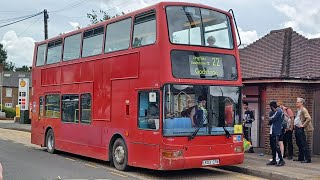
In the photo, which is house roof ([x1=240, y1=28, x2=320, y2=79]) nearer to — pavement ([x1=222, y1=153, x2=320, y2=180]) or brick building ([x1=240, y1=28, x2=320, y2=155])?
brick building ([x1=240, y1=28, x2=320, y2=155])

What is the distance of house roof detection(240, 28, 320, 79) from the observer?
1588cm

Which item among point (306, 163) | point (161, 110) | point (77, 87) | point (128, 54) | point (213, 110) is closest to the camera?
point (161, 110)

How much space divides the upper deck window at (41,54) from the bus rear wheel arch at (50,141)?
268 centimetres

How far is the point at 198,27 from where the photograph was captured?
37.0ft

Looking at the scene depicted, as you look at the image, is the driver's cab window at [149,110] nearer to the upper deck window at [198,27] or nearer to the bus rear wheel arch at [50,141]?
the upper deck window at [198,27]

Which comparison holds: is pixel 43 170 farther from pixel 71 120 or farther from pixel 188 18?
pixel 188 18

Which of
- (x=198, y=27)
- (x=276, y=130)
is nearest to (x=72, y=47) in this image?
(x=198, y=27)

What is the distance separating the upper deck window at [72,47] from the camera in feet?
48.8

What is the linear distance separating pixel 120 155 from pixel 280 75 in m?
6.88

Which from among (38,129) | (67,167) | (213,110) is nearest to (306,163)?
(213,110)

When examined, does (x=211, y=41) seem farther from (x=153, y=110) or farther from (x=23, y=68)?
(x=23, y=68)

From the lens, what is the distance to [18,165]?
13016 mm

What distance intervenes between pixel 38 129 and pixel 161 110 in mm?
8815

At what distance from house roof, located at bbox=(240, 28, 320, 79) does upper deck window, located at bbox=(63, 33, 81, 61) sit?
6071 millimetres
